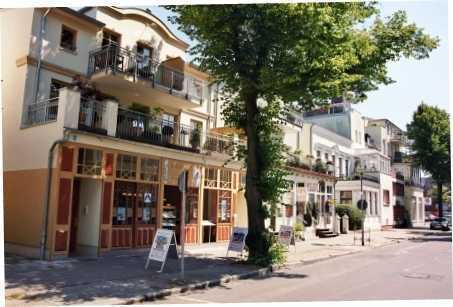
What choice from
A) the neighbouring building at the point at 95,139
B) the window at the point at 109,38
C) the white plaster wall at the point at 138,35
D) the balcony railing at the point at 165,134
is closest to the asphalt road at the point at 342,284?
the neighbouring building at the point at 95,139

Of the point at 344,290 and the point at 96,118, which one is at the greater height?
the point at 96,118

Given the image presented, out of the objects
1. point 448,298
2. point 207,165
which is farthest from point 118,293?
point 207,165

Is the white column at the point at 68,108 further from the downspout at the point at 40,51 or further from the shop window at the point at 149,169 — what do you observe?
the shop window at the point at 149,169

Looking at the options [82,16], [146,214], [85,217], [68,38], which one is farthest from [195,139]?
[82,16]

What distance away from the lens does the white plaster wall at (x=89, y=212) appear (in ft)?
47.3

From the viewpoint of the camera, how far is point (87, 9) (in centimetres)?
1766

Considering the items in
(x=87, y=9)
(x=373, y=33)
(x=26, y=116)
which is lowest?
(x=26, y=116)

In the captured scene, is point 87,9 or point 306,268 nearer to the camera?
point 306,268

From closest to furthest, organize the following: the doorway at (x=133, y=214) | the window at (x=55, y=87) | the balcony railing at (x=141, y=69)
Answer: the doorway at (x=133, y=214)
the window at (x=55, y=87)
the balcony railing at (x=141, y=69)

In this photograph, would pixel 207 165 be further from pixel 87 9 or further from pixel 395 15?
pixel 395 15

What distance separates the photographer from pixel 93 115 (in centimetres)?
1448

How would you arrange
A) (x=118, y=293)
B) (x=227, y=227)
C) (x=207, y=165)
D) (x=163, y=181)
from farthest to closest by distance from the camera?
(x=227, y=227) → (x=207, y=165) → (x=163, y=181) → (x=118, y=293)

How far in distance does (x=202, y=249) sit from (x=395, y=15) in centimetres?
1129

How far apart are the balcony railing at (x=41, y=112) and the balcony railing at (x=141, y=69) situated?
2.62 m
